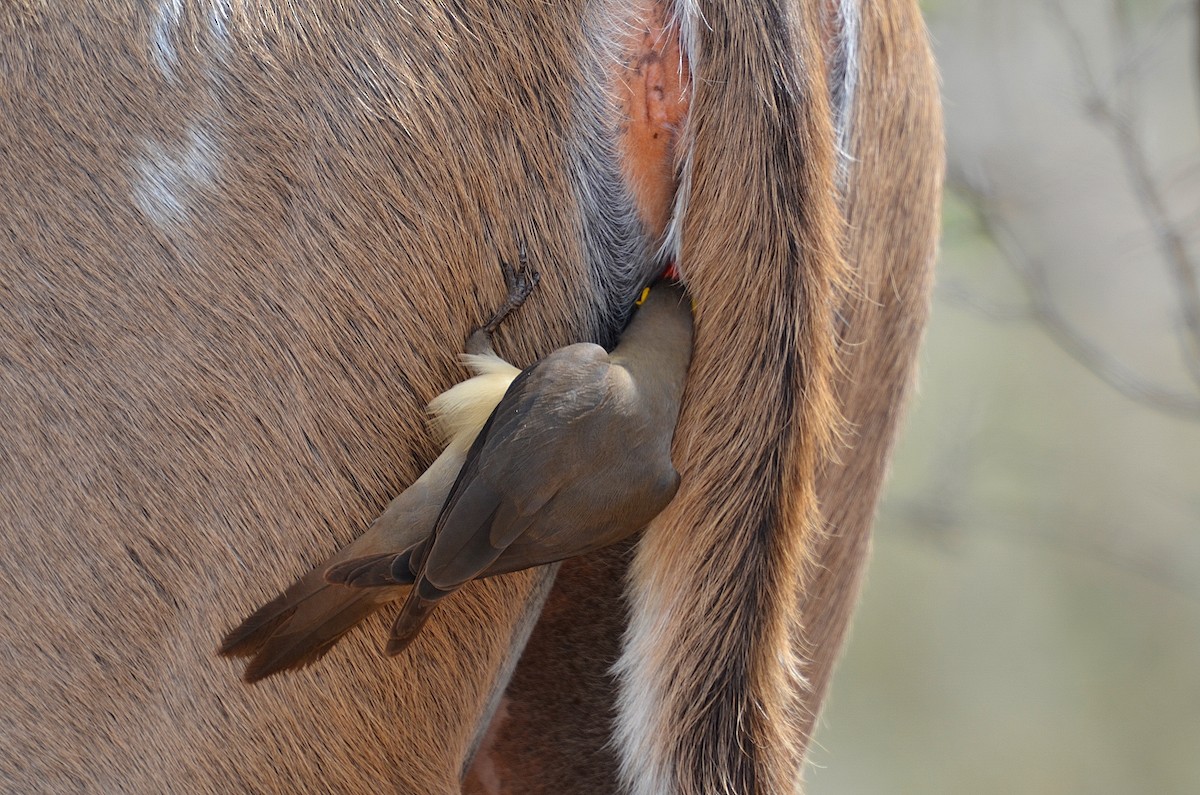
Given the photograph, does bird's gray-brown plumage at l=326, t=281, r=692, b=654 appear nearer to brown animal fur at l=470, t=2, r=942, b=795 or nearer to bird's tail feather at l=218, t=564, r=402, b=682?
bird's tail feather at l=218, t=564, r=402, b=682

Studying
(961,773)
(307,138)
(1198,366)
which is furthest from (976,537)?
(307,138)

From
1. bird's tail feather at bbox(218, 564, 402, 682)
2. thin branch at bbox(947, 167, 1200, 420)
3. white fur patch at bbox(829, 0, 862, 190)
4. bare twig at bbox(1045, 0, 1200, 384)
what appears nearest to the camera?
bird's tail feather at bbox(218, 564, 402, 682)

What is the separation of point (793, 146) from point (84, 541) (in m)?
0.76

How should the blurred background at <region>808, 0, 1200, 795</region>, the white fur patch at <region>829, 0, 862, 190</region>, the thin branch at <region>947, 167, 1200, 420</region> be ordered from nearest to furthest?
the white fur patch at <region>829, 0, 862, 190</region>, the thin branch at <region>947, 167, 1200, 420</region>, the blurred background at <region>808, 0, 1200, 795</region>

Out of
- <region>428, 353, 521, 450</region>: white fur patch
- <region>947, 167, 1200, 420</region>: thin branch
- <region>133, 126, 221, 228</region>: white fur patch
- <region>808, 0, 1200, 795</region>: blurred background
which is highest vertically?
<region>133, 126, 221, 228</region>: white fur patch

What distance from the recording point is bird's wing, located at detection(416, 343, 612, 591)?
1.03 metres

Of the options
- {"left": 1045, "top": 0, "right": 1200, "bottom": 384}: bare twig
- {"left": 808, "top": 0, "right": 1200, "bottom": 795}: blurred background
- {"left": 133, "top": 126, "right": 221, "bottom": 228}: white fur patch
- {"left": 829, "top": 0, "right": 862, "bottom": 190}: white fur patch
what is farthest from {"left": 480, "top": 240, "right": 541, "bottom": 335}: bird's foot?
{"left": 808, "top": 0, "right": 1200, "bottom": 795}: blurred background

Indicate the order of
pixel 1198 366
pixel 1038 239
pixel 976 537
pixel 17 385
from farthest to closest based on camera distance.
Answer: pixel 976 537
pixel 1038 239
pixel 1198 366
pixel 17 385

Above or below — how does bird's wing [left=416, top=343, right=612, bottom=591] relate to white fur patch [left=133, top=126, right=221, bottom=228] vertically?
below

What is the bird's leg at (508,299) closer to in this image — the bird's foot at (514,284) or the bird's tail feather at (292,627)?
the bird's foot at (514,284)

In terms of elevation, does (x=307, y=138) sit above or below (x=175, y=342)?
above

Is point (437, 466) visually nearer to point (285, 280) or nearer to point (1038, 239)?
point (285, 280)

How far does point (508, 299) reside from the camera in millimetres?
1084

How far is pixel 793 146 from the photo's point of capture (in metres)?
1.07
